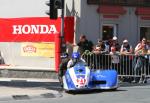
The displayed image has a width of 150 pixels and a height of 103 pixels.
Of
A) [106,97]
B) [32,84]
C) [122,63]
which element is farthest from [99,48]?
[106,97]

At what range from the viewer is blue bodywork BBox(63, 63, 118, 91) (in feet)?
57.6

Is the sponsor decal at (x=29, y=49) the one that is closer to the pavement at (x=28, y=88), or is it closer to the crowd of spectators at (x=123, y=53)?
the pavement at (x=28, y=88)

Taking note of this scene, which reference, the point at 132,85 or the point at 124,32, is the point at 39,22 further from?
the point at 132,85

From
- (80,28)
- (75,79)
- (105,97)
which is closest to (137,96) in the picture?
(105,97)

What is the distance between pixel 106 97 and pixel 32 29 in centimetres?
888

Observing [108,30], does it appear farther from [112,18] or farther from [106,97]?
[106,97]

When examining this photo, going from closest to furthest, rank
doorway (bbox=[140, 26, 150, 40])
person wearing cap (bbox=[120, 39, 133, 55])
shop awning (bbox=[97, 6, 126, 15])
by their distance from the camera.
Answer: person wearing cap (bbox=[120, 39, 133, 55]) < shop awning (bbox=[97, 6, 126, 15]) < doorway (bbox=[140, 26, 150, 40])

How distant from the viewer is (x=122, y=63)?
2222 centimetres

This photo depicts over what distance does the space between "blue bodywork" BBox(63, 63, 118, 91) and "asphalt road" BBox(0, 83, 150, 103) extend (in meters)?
0.25

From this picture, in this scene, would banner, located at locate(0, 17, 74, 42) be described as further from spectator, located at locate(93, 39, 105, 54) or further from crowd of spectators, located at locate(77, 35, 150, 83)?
spectator, located at locate(93, 39, 105, 54)

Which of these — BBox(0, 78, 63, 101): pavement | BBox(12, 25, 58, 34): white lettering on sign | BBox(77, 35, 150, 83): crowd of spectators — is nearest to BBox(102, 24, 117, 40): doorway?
BBox(77, 35, 150, 83): crowd of spectators

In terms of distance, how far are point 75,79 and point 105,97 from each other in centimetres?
143

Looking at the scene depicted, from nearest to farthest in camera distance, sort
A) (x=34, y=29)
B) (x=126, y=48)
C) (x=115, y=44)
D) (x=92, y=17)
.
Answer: (x=126, y=48) < (x=115, y=44) < (x=92, y=17) < (x=34, y=29)

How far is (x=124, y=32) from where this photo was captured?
24.9 meters
